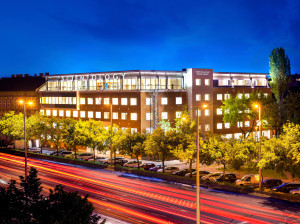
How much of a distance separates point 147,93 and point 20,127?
2908 cm

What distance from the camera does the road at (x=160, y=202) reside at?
26.5 metres

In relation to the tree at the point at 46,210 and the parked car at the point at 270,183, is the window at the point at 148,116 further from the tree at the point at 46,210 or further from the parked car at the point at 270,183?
the tree at the point at 46,210

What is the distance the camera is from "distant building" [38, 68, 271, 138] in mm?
69312

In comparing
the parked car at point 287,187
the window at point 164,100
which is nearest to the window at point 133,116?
the window at point 164,100

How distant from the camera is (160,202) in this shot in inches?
1225

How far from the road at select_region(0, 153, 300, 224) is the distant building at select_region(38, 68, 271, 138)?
25470 mm

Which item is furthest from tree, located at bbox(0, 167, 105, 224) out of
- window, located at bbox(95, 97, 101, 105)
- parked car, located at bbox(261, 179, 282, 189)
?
window, located at bbox(95, 97, 101, 105)

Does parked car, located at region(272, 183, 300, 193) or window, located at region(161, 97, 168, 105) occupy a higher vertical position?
window, located at region(161, 97, 168, 105)

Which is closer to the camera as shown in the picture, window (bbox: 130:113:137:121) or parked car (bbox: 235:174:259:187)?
parked car (bbox: 235:174:259:187)

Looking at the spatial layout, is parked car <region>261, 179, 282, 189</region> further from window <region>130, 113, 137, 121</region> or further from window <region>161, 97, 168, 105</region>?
window <region>130, 113, 137, 121</region>

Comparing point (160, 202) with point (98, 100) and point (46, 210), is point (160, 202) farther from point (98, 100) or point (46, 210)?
point (98, 100)

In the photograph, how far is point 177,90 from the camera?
72.1 m

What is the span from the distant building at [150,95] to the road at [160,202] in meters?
25.5

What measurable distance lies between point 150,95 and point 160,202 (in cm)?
3964
